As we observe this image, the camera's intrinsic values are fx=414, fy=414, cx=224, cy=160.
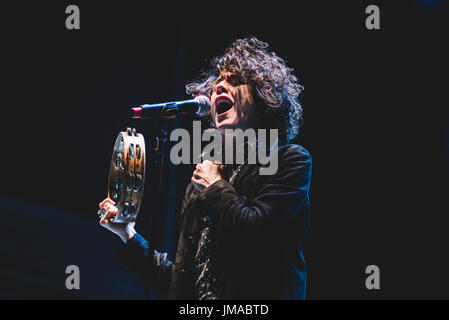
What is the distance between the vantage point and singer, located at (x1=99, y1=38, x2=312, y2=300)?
1.35m

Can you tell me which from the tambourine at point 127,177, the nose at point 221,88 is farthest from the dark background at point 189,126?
the nose at point 221,88

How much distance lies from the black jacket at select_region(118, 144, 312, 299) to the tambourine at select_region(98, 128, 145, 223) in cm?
28

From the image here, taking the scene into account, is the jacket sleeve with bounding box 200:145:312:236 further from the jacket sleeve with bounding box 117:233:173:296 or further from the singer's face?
the jacket sleeve with bounding box 117:233:173:296

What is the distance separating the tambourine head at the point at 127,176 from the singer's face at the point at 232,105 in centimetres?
38

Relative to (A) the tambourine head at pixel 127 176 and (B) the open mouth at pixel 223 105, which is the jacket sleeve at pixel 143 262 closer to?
(A) the tambourine head at pixel 127 176

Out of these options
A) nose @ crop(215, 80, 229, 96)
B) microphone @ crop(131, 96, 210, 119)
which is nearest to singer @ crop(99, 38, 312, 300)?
nose @ crop(215, 80, 229, 96)

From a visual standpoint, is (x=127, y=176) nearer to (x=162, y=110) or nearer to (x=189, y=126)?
(x=162, y=110)

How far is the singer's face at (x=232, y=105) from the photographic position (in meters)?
1.61

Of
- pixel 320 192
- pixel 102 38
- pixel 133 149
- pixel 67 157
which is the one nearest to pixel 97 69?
pixel 102 38

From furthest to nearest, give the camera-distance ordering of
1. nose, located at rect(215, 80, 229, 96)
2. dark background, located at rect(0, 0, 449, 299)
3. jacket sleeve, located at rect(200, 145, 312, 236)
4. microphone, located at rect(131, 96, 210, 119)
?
dark background, located at rect(0, 0, 449, 299) → nose, located at rect(215, 80, 229, 96) → microphone, located at rect(131, 96, 210, 119) → jacket sleeve, located at rect(200, 145, 312, 236)
